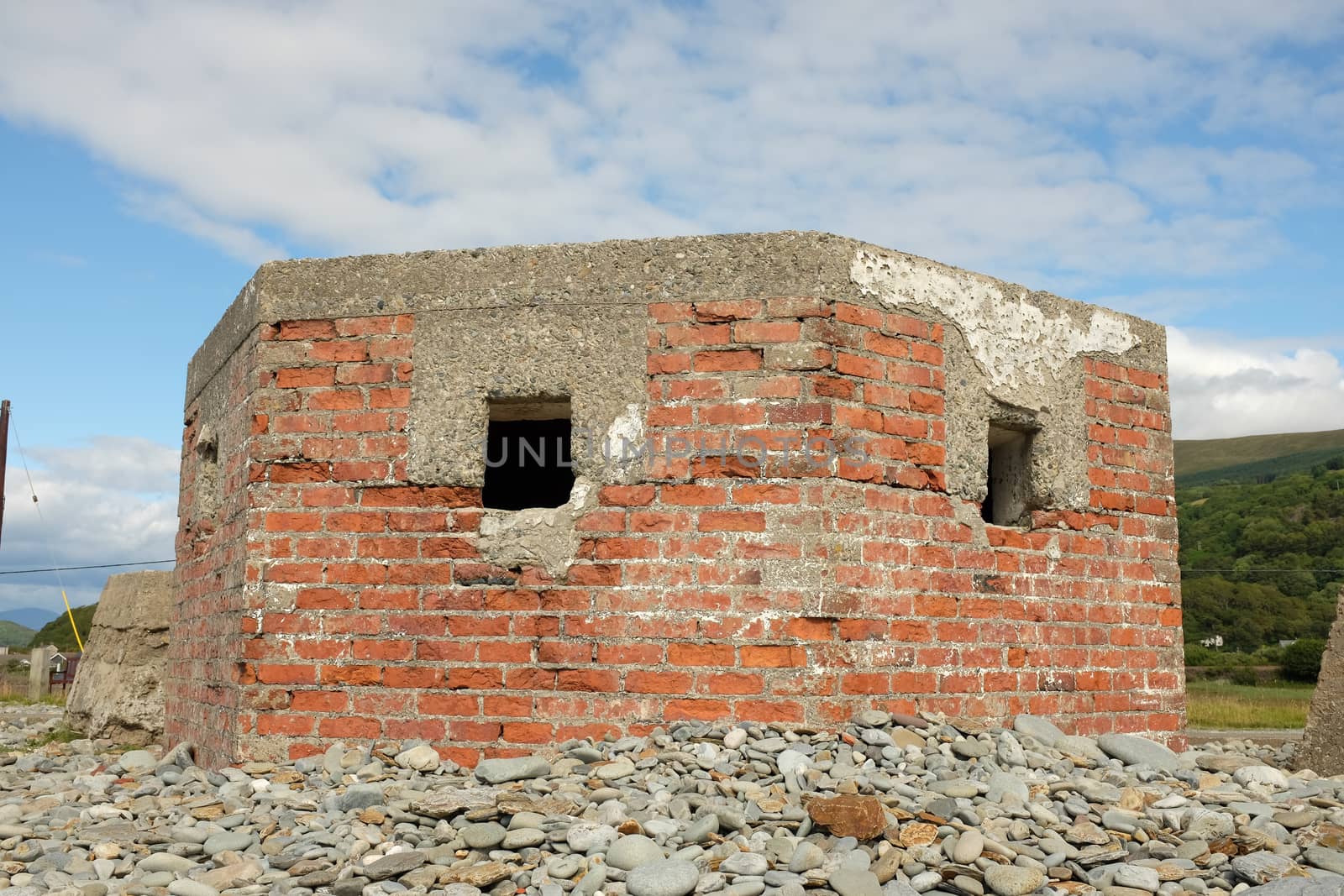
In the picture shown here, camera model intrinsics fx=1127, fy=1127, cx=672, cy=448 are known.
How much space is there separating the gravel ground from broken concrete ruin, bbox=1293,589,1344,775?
3.24ft

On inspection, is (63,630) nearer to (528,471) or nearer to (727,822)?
(528,471)

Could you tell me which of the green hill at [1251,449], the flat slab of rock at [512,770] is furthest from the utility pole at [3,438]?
the green hill at [1251,449]

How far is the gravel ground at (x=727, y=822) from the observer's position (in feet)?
12.4

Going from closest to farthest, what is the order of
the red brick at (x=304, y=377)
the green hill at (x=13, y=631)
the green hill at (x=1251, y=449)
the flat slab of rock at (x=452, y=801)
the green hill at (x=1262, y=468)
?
the flat slab of rock at (x=452, y=801)
the red brick at (x=304, y=377)
the green hill at (x=1262, y=468)
the green hill at (x=1251, y=449)
the green hill at (x=13, y=631)

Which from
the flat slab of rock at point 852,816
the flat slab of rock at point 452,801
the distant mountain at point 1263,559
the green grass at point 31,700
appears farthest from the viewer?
the distant mountain at point 1263,559

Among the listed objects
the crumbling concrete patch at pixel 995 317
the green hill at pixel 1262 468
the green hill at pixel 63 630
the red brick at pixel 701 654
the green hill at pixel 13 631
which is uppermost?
the green hill at pixel 1262 468

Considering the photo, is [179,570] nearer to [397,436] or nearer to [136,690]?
[136,690]

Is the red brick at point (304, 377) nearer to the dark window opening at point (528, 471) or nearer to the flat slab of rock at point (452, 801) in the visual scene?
the dark window opening at point (528, 471)

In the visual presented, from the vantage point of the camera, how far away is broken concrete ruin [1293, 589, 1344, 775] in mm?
5898

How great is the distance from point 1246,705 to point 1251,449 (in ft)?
214

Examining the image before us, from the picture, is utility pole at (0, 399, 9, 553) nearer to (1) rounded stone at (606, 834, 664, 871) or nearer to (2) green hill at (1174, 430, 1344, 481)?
(1) rounded stone at (606, 834, 664, 871)

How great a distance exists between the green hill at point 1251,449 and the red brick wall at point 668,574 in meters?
69.1

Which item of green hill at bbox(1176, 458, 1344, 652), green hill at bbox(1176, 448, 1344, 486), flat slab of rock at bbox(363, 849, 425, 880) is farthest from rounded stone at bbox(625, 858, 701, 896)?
green hill at bbox(1176, 448, 1344, 486)

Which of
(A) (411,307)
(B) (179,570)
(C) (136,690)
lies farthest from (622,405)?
(C) (136,690)
